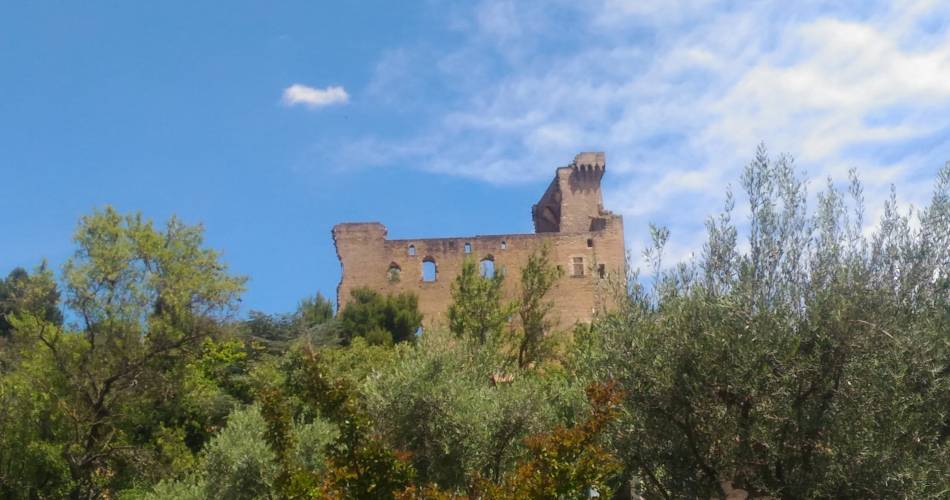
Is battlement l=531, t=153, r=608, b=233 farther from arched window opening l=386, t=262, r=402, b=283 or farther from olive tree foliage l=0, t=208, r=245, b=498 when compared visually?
olive tree foliage l=0, t=208, r=245, b=498

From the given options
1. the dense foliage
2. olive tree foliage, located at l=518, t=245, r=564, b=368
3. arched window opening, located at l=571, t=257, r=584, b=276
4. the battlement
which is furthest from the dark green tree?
the dense foliage

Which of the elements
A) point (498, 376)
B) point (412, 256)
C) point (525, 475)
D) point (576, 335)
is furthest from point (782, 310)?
point (412, 256)

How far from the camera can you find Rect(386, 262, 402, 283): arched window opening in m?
41.9

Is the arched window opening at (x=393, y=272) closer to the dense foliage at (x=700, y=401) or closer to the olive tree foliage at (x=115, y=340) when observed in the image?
the olive tree foliage at (x=115, y=340)

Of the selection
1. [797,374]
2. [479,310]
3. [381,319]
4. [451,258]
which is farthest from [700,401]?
[451,258]

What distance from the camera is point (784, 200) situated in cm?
1095

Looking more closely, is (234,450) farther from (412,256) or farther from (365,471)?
(412,256)

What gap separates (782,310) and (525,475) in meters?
3.12

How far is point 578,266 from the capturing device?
1676 inches

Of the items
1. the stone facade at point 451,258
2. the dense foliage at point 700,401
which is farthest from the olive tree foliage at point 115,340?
the stone facade at point 451,258

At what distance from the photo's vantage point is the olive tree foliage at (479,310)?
69.4 feet

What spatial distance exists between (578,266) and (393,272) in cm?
797

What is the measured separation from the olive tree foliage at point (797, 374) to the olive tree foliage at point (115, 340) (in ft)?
39.0

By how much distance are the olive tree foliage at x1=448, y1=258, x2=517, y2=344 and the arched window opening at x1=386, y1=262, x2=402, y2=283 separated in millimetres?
18774
